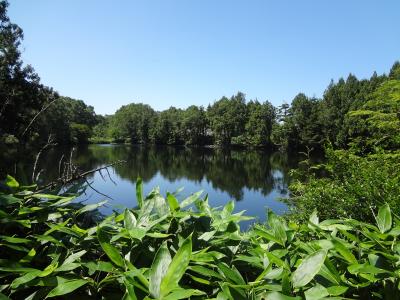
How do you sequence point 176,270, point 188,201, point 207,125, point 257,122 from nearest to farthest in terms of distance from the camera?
point 176,270 < point 188,201 < point 257,122 < point 207,125

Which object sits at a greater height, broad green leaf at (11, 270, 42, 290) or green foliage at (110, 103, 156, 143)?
green foliage at (110, 103, 156, 143)

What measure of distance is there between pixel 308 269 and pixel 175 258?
0.37 metres

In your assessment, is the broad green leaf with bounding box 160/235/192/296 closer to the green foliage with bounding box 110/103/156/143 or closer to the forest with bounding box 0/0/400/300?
the forest with bounding box 0/0/400/300

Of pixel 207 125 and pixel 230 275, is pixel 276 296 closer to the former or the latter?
pixel 230 275

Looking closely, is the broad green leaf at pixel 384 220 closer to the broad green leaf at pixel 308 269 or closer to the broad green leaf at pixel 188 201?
the broad green leaf at pixel 308 269

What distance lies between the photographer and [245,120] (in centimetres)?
7838

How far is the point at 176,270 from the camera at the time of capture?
0.83 metres

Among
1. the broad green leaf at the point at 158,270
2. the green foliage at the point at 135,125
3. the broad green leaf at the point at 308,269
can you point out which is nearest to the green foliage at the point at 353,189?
the broad green leaf at the point at 308,269

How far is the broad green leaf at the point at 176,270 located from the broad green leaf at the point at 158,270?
0.02m

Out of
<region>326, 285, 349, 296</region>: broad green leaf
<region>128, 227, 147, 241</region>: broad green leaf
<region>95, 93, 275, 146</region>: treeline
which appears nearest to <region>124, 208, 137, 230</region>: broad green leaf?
<region>128, 227, 147, 241</region>: broad green leaf

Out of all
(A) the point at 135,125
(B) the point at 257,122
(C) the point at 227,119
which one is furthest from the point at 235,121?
(A) the point at 135,125

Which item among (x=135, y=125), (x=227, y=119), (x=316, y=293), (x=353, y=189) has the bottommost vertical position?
(x=353, y=189)

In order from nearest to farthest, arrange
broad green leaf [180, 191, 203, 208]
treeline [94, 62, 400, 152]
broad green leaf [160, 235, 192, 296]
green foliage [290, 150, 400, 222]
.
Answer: broad green leaf [160, 235, 192, 296] → broad green leaf [180, 191, 203, 208] → green foliage [290, 150, 400, 222] → treeline [94, 62, 400, 152]

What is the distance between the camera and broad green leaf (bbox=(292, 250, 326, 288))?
868 millimetres
